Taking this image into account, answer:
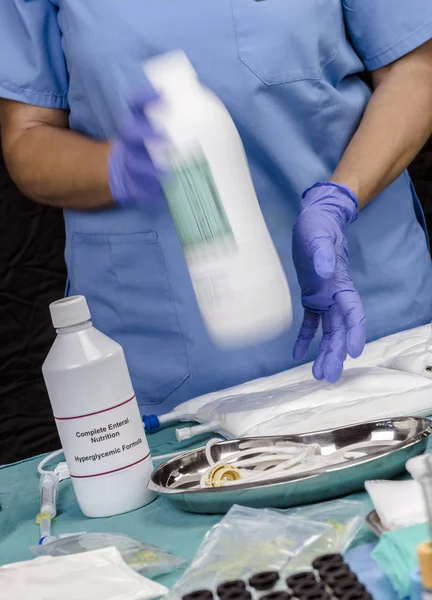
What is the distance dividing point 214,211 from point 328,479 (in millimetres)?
336

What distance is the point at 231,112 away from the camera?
1.44 metres

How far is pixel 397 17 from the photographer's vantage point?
154cm

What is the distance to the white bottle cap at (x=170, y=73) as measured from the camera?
3.57ft

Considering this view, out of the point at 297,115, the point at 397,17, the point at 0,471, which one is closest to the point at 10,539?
the point at 0,471

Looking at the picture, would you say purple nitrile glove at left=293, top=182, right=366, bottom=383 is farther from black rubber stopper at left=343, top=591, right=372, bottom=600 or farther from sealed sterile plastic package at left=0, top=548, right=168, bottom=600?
black rubber stopper at left=343, top=591, right=372, bottom=600

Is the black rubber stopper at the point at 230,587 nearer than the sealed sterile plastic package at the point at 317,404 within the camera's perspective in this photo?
Yes

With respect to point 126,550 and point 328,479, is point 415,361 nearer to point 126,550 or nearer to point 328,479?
point 328,479

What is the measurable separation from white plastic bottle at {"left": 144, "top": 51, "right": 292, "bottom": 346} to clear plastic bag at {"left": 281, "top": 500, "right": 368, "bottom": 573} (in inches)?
10.5

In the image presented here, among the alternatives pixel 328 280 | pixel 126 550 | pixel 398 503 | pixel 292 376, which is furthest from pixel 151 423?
pixel 398 503

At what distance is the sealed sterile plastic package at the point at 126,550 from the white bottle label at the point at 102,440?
9cm

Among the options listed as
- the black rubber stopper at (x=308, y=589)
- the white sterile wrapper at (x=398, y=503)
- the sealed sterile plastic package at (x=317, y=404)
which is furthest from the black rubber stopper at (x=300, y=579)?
the sealed sterile plastic package at (x=317, y=404)

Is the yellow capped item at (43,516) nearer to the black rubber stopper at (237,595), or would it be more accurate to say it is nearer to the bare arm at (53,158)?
the black rubber stopper at (237,595)

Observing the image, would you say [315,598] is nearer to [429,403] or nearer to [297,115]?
[429,403]

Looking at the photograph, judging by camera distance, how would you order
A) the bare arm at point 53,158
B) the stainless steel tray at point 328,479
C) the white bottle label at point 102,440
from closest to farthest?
the stainless steel tray at point 328,479, the white bottle label at point 102,440, the bare arm at point 53,158
